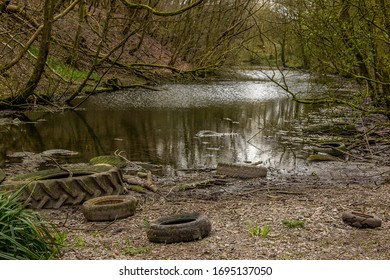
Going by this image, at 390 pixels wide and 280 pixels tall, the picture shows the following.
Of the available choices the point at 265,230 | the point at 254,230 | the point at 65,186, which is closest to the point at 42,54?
the point at 65,186

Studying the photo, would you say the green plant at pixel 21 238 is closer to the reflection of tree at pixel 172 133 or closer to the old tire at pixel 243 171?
A: the old tire at pixel 243 171

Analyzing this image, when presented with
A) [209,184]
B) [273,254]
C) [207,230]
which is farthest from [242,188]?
[273,254]

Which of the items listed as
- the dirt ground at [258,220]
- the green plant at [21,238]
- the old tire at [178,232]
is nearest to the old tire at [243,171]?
the dirt ground at [258,220]

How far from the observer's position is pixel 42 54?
51.5ft

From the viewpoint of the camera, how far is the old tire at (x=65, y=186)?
8578 millimetres

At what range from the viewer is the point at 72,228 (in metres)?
7.23

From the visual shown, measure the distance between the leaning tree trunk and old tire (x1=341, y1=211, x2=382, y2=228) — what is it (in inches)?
395

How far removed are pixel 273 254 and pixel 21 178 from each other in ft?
16.6

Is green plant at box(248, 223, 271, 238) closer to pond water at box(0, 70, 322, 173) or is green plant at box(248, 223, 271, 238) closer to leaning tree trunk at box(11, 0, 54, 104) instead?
pond water at box(0, 70, 322, 173)

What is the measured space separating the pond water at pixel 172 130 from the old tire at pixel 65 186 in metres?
3.20

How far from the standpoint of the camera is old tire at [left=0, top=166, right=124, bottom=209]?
28.1ft
